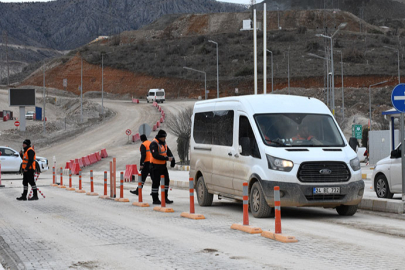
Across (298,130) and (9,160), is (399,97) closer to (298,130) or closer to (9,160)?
(298,130)

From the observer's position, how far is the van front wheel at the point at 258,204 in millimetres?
14289

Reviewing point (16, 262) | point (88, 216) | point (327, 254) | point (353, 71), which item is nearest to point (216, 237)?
point (327, 254)

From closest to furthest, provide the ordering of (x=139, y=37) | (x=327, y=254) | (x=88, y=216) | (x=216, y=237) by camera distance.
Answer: (x=327, y=254), (x=216, y=237), (x=88, y=216), (x=139, y=37)

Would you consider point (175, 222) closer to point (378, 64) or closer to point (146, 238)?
point (146, 238)

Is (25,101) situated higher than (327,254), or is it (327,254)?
(25,101)

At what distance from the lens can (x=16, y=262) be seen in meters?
9.70

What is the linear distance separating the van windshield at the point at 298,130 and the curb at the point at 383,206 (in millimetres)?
2031

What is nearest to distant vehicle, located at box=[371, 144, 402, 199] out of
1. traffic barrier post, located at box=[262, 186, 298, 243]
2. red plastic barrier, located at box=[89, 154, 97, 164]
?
traffic barrier post, located at box=[262, 186, 298, 243]

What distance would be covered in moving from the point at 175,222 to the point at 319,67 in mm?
110202

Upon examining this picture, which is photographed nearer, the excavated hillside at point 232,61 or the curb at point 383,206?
the curb at point 383,206

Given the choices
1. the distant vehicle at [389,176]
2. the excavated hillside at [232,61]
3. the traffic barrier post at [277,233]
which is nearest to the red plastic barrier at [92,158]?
the distant vehicle at [389,176]

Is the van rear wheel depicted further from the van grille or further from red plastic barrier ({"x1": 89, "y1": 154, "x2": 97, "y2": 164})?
red plastic barrier ({"x1": 89, "y1": 154, "x2": 97, "y2": 164})

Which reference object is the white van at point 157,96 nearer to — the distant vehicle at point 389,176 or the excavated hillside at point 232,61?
the excavated hillside at point 232,61

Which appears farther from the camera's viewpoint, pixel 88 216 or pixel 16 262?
pixel 88 216
